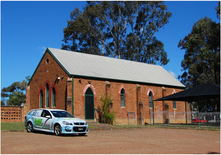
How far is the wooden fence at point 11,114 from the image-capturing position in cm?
2580

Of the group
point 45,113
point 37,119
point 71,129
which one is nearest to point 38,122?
point 37,119

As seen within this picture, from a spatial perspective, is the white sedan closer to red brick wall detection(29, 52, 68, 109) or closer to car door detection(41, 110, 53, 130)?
car door detection(41, 110, 53, 130)

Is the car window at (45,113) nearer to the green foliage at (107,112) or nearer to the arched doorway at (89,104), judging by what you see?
the arched doorway at (89,104)

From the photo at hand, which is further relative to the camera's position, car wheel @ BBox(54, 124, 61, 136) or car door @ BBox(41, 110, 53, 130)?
car door @ BBox(41, 110, 53, 130)

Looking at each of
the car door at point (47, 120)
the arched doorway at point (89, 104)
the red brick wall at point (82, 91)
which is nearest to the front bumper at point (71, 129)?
the car door at point (47, 120)

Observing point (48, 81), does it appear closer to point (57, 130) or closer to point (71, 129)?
point (57, 130)

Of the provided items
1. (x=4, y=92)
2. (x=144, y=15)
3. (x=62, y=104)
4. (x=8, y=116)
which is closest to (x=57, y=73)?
(x=62, y=104)

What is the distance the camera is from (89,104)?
26625 mm

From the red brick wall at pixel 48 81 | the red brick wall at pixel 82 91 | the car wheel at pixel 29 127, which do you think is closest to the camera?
the car wheel at pixel 29 127

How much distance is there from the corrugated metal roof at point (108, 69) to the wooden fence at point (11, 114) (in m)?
6.39

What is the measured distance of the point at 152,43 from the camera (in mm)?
47812

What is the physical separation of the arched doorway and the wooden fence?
649 centimetres

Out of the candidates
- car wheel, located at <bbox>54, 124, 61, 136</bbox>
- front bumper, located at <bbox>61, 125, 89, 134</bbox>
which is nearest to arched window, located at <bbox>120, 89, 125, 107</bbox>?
front bumper, located at <bbox>61, 125, 89, 134</bbox>

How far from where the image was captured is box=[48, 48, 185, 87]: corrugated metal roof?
27.6 m
